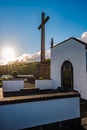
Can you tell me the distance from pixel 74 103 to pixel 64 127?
3.13 ft

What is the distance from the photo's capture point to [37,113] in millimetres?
5023

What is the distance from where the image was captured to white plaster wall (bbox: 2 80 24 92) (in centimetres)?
1319

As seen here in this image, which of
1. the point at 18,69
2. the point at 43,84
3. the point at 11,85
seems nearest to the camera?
the point at 11,85

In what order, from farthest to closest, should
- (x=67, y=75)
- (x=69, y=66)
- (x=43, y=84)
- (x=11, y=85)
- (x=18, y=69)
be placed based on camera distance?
(x=18, y=69) → (x=43, y=84) → (x=11, y=85) → (x=67, y=75) → (x=69, y=66)

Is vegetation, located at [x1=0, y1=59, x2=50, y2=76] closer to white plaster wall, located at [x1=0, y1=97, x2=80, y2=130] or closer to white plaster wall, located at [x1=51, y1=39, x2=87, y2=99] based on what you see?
white plaster wall, located at [x1=51, y1=39, x2=87, y2=99]

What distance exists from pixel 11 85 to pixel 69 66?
5.44 m

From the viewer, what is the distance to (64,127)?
17.7 feet

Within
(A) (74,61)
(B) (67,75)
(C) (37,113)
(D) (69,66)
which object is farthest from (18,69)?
(C) (37,113)

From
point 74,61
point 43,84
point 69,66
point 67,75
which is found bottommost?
point 43,84

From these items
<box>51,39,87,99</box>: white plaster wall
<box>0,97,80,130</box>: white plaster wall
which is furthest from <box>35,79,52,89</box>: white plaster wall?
<box>0,97,80,130</box>: white plaster wall

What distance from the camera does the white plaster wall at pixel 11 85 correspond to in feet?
43.3

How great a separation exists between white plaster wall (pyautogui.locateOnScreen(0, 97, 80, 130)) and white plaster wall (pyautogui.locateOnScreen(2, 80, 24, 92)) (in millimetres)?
8528

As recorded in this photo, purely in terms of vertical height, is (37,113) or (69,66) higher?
(69,66)

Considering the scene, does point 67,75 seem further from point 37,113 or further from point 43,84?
point 37,113
